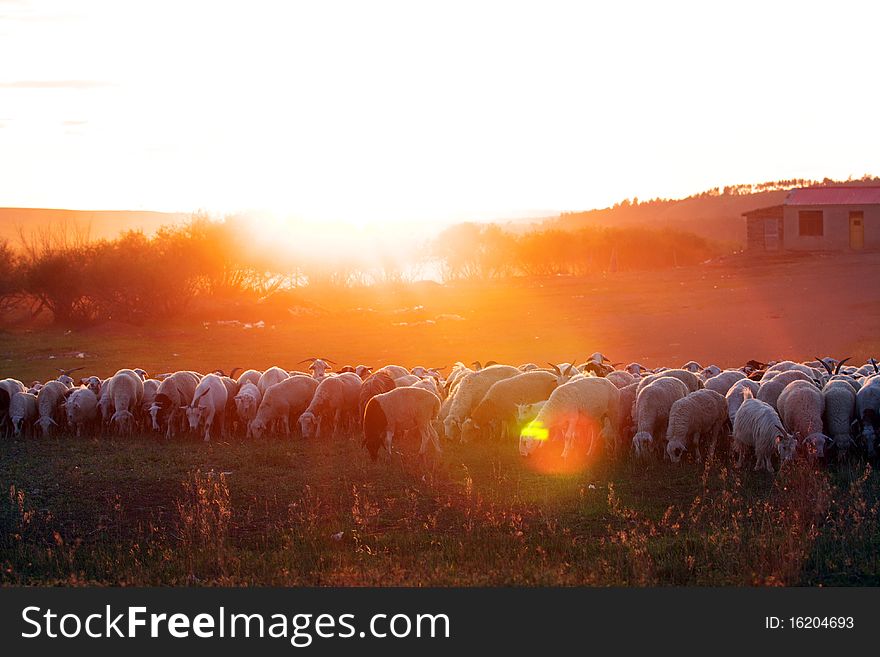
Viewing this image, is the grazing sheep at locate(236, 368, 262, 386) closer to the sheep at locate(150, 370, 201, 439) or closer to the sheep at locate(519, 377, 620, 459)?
the sheep at locate(150, 370, 201, 439)

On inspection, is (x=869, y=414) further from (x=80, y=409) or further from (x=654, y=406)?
(x=80, y=409)

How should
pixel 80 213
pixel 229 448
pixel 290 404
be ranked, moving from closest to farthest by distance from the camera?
pixel 229 448, pixel 290 404, pixel 80 213

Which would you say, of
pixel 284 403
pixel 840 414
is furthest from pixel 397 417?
pixel 840 414

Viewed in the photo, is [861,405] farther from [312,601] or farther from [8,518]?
[8,518]

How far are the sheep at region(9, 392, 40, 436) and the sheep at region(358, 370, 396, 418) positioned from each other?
521 cm

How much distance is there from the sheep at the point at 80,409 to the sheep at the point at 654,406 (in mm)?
8346

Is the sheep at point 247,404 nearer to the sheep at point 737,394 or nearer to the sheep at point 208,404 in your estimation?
the sheep at point 208,404

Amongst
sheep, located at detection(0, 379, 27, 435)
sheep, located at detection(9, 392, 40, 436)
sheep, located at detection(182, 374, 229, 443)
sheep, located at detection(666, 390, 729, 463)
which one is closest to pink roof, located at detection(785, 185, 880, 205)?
sheep, located at detection(666, 390, 729, 463)

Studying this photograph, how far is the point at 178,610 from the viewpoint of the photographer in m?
6.32

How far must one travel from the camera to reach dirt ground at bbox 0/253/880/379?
78.9ft

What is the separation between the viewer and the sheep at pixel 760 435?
10469 mm

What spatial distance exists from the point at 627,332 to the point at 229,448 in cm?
1657

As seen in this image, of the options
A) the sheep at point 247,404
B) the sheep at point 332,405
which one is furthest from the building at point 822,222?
the sheep at point 247,404

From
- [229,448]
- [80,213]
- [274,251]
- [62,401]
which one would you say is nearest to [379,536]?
[229,448]
